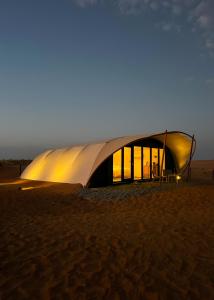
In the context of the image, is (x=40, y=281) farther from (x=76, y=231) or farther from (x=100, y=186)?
(x=100, y=186)

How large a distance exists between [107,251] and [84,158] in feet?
32.3

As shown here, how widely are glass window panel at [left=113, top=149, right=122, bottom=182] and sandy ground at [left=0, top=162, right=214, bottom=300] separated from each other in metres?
6.01

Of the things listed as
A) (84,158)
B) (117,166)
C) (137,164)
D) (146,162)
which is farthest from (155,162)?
(84,158)

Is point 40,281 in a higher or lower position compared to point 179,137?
lower

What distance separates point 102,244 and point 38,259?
126 cm

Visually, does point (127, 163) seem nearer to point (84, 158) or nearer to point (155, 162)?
point (84, 158)

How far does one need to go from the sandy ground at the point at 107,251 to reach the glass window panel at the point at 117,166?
6.01 metres

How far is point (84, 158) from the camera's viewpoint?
1456 centimetres

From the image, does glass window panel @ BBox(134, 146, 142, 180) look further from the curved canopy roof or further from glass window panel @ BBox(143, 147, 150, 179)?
the curved canopy roof

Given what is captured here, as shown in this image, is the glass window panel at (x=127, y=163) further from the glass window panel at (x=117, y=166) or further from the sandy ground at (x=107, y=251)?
the sandy ground at (x=107, y=251)

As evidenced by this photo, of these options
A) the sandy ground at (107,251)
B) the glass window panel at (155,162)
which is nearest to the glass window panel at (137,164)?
the glass window panel at (155,162)

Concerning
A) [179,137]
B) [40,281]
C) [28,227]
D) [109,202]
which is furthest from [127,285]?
[179,137]

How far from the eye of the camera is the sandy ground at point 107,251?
357cm

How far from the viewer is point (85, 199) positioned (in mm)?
10438
